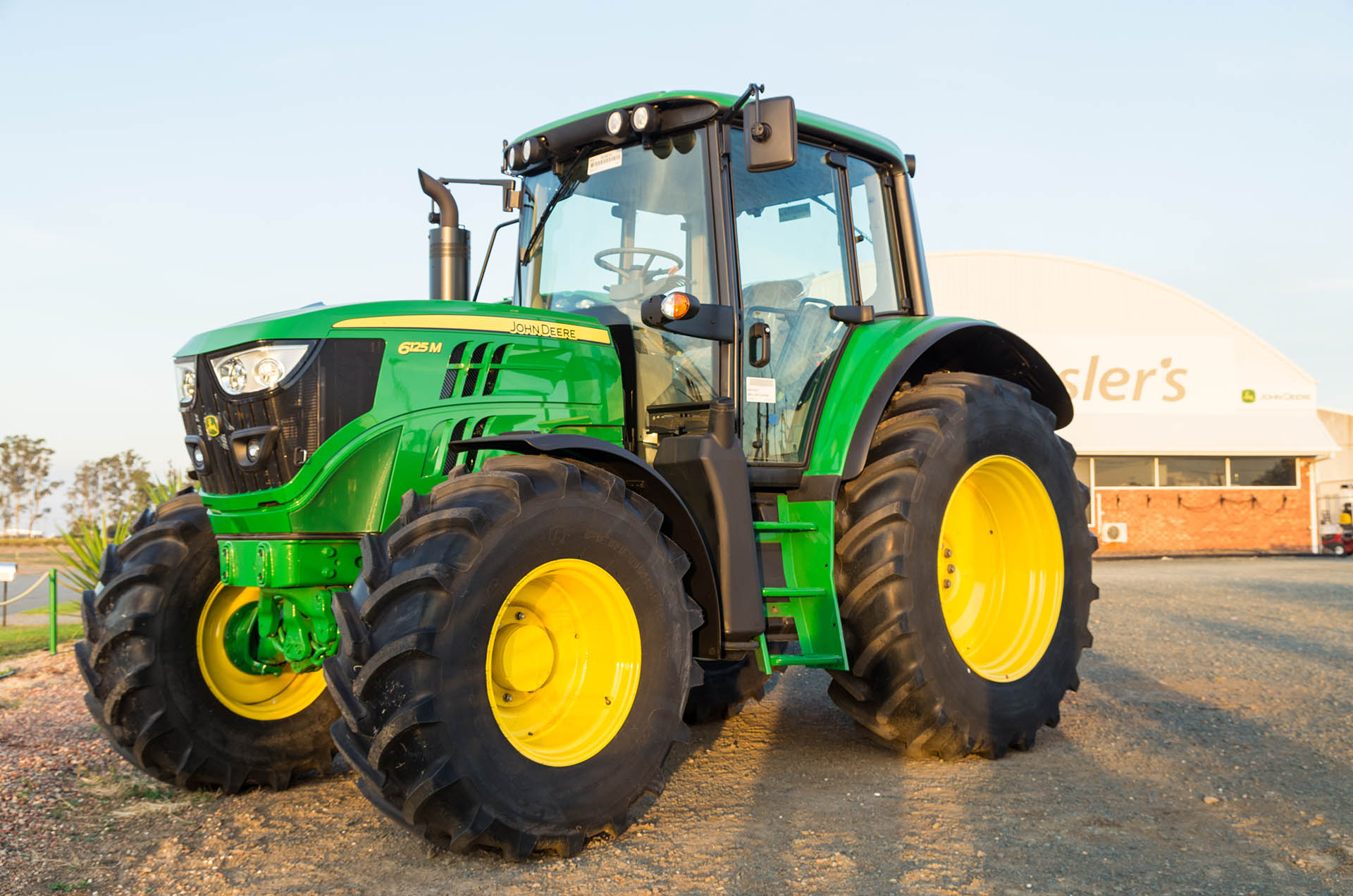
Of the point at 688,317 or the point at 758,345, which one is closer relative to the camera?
the point at 688,317

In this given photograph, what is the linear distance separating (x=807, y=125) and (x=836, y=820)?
3064 millimetres

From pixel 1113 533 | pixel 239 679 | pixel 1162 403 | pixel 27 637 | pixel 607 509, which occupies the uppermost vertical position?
pixel 1162 403

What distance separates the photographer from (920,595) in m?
4.55

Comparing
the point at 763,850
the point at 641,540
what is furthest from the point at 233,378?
the point at 763,850

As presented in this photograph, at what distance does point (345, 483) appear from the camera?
3752mm

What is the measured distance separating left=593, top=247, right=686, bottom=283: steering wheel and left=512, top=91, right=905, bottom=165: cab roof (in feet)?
1.95

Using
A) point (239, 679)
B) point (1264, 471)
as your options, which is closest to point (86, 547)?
point (239, 679)

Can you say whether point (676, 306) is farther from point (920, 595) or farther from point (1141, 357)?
point (1141, 357)

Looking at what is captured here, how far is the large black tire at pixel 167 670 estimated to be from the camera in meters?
4.19

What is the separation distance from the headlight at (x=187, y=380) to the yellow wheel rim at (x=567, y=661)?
1.51 meters

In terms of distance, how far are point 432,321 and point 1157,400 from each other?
938 inches

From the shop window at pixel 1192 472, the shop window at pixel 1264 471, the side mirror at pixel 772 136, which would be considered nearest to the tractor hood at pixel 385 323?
the side mirror at pixel 772 136

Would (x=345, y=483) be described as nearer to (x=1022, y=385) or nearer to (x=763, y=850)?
(x=763, y=850)

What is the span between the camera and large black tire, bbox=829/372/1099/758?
448cm
